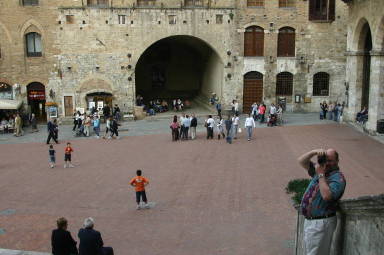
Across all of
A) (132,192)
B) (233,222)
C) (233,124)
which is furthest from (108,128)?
(233,222)

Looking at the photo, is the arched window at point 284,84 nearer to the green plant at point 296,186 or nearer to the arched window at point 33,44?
the arched window at point 33,44

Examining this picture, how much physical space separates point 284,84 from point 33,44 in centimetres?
1799

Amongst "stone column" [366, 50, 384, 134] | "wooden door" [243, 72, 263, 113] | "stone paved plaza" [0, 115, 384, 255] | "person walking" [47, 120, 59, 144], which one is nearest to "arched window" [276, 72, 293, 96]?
"wooden door" [243, 72, 263, 113]

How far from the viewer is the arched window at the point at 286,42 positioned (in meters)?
32.8

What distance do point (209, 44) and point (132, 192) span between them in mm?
19494

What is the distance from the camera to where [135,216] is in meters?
13.0

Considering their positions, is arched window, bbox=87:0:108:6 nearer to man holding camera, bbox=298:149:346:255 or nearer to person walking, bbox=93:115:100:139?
person walking, bbox=93:115:100:139

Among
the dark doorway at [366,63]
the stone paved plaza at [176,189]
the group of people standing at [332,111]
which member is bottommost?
the stone paved plaza at [176,189]

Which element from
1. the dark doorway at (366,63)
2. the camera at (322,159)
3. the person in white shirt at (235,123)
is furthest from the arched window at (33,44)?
the camera at (322,159)

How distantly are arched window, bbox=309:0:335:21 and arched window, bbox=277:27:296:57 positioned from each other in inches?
70.0

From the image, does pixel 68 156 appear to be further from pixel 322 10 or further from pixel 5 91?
pixel 322 10

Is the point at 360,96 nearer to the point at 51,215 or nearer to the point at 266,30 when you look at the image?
the point at 266,30

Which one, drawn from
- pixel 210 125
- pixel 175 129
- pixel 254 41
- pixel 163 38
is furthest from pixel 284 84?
pixel 175 129

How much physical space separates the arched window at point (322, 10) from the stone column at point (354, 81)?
6.34 metres
